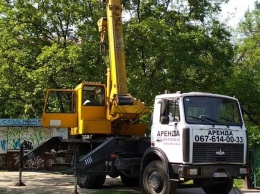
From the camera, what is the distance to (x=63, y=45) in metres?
19.5

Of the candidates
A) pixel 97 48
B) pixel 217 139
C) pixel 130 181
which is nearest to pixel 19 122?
pixel 97 48

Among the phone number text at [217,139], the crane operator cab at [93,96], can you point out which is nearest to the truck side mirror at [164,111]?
the phone number text at [217,139]

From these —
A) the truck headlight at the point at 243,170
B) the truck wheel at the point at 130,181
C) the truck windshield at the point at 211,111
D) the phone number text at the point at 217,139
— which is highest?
the truck windshield at the point at 211,111

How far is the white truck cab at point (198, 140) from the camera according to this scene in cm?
1006

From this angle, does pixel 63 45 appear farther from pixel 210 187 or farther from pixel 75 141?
pixel 210 187

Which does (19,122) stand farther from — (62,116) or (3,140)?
(62,116)

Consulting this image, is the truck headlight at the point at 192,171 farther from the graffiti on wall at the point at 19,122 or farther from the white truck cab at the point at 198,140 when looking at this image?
the graffiti on wall at the point at 19,122

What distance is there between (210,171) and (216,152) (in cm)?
48

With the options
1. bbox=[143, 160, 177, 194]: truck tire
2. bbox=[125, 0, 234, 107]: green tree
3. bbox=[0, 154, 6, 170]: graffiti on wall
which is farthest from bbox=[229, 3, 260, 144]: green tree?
bbox=[0, 154, 6, 170]: graffiti on wall

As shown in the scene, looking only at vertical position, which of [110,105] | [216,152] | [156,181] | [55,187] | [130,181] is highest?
[110,105]

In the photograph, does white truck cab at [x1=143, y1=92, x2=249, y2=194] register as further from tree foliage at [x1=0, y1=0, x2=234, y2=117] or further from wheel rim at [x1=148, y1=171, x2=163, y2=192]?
tree foliage at [x1=0, y1=0, x2=234, y2=117]

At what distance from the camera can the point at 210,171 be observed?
400 inches

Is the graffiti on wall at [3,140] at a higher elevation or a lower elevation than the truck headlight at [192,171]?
higher

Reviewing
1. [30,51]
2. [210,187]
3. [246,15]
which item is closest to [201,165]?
[210,187]
